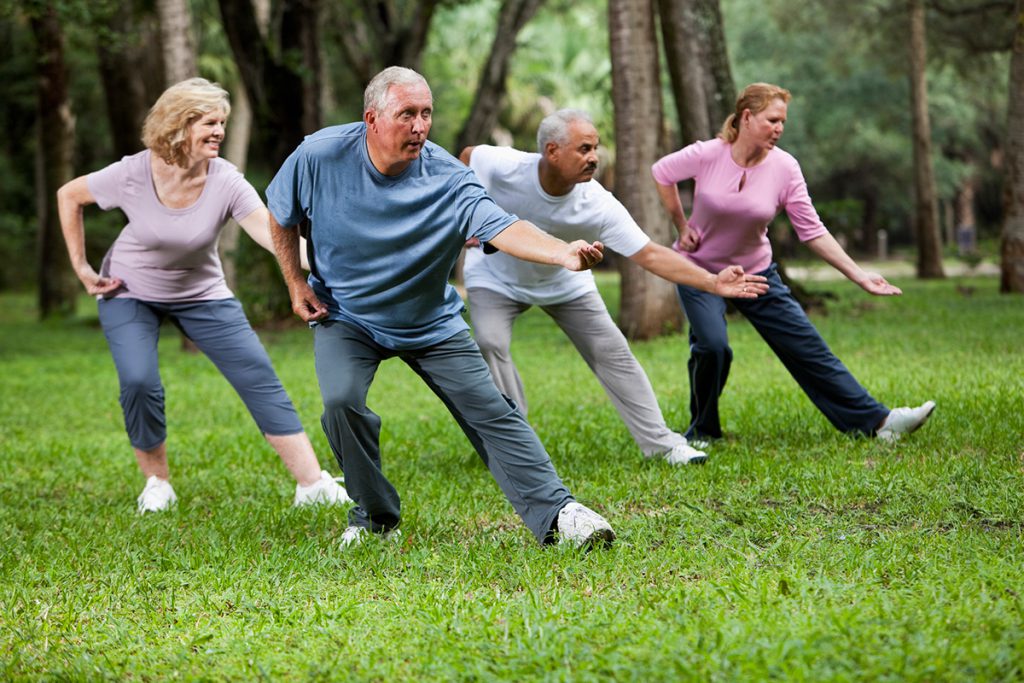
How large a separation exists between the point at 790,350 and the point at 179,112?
3804 mm

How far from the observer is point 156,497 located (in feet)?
24.2

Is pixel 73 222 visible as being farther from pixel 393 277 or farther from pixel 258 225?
pixel 393 277

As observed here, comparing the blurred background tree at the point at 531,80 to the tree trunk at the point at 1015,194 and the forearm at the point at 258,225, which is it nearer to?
the tree trunk at the point at 1015,194

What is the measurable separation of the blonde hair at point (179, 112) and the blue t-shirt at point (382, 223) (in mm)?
1238

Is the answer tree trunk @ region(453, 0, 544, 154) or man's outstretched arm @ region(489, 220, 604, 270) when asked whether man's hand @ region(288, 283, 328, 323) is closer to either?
man's outstretched arm @ region(489, 220, 604, 270)

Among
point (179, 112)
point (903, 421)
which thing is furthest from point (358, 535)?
point (903, 421)

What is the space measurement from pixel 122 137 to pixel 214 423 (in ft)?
47.4

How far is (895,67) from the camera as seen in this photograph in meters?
32.6

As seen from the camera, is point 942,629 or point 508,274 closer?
point 942,629

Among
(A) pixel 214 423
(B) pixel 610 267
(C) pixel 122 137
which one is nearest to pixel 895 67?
(B) pixel 610 267

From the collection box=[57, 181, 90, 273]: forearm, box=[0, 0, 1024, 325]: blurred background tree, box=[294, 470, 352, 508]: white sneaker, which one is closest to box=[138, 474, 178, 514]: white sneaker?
box=[294, 470, 352, 508]: white sneaker

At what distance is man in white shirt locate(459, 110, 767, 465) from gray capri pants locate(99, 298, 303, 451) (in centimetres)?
124

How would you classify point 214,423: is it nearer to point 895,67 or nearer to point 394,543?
point 394,543

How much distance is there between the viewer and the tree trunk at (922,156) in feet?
88.4
